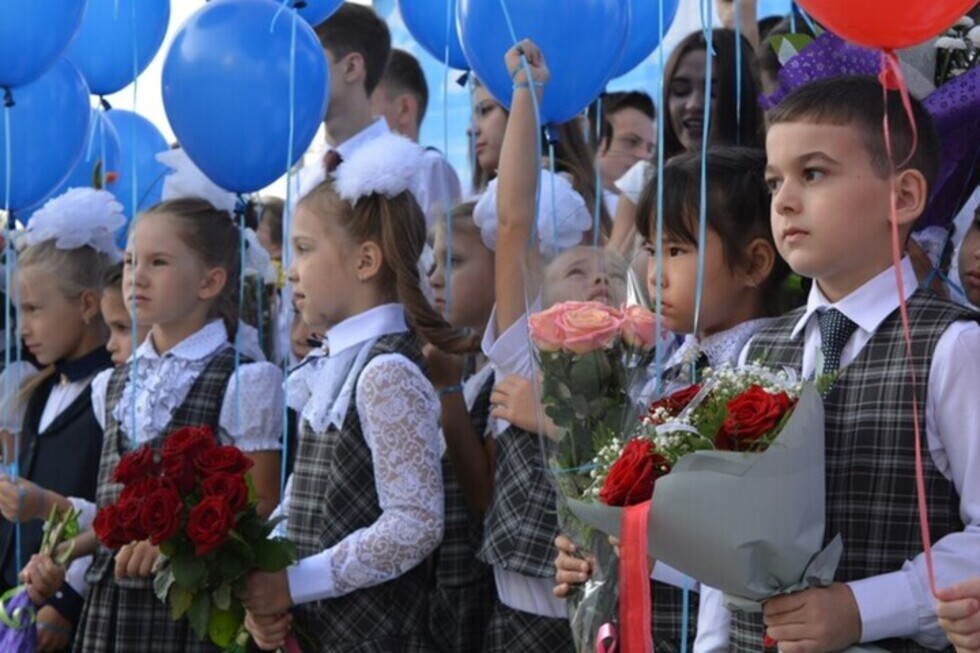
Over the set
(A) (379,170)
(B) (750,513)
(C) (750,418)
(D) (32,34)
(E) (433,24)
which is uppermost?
(E) (433,24)

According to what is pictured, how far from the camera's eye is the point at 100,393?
4020 mm

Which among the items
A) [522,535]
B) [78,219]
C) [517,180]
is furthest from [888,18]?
[78,219]

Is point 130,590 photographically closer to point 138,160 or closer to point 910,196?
point 138,160

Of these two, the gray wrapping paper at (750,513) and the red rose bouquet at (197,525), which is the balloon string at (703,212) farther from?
the red rose bouquet at (197,525)

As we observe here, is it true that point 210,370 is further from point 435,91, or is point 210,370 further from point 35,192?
point 435,91

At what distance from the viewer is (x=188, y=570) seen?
305cm

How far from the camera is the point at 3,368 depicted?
5.03m

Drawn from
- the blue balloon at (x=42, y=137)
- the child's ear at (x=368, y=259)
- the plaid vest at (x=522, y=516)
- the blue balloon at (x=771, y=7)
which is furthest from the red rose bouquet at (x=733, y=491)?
the blue balloon at (x=771, y=7)

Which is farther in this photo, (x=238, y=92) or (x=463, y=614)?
(x=238, y=92)

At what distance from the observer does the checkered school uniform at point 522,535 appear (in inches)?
123


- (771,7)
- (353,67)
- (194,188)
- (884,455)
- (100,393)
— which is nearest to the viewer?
(884,455)

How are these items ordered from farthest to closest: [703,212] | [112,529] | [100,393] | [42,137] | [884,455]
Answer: [42,137] → [100,393] → [112,529] → [703,212] → [884,455]

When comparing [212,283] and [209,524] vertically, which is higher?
[212,283]

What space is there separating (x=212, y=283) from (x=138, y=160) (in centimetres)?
121
